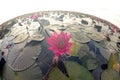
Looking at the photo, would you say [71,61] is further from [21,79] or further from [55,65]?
[21,79]

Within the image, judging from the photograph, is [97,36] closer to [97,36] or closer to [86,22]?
[97,36]

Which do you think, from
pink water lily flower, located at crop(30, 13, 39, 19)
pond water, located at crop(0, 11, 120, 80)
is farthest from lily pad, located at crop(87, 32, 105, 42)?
pink water lily flower, located at crop(30, 13, 39, 19)

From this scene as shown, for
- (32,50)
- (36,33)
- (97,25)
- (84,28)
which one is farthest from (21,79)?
(97,25)

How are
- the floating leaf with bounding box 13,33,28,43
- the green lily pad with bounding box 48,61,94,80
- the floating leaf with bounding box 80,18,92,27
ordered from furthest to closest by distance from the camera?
the floating leaf with bounding box 80,18,92,27 → the floating leaf with bounding box 13,33,28,43 → the green lily pad with bounding box 48,61,94,80

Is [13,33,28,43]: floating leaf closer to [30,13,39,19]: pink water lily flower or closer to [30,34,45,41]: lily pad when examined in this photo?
[30,34,45,41]: lily pad

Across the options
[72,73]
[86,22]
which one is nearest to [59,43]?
[72,73]

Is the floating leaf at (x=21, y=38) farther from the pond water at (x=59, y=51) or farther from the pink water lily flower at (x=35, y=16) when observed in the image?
the pink water lily flower at (x=35, y=16)

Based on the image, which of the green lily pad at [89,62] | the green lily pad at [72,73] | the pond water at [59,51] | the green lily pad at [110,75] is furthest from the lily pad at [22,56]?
the green lily pad at [110,75]
